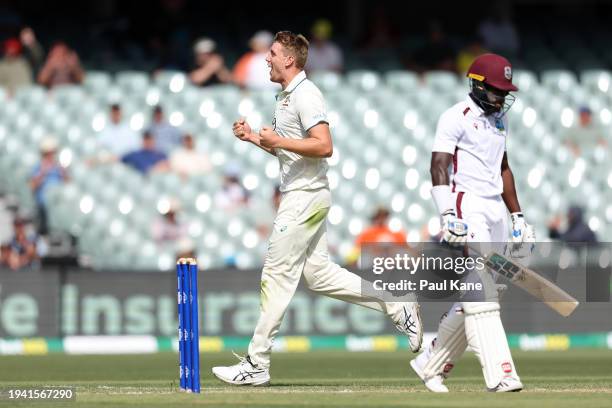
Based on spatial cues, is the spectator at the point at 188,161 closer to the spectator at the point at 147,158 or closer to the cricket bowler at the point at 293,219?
the spectator at the point at 147,158

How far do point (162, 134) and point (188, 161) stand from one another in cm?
48

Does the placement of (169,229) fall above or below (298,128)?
below

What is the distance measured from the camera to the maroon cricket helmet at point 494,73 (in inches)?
314

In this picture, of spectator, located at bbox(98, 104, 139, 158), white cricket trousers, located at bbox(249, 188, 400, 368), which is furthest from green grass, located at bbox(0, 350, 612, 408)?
spectator, located at bbox(98, 104, 139, 158)

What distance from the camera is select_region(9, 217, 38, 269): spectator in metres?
15.1

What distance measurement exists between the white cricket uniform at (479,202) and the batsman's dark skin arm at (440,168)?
0.03 metres

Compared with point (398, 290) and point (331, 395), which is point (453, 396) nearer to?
point (331, 395)

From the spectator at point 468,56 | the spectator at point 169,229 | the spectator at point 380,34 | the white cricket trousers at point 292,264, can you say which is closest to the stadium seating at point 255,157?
the spectator at point 169,229

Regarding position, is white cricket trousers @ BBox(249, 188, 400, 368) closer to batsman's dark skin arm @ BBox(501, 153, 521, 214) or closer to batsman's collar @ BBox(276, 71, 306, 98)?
batsman's collar @ BBox(276, 71, 306, 98)

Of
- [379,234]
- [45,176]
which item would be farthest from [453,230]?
[45,176]

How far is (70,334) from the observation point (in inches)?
565

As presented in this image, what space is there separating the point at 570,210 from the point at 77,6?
873 cm

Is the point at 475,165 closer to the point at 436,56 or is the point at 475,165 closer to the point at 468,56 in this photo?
the point at 436,56

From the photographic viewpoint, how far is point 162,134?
16906 millimetres
